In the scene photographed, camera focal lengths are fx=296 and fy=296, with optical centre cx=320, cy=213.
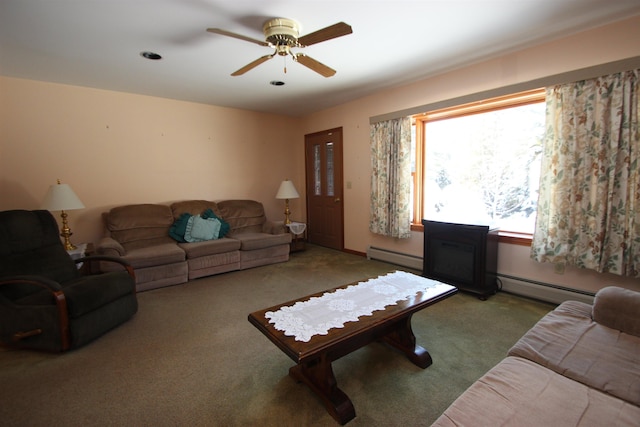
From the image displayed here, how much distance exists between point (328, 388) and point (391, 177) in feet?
9.71

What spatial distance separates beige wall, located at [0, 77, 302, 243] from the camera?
345 centimetres

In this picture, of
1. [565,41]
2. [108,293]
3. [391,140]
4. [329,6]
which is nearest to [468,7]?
[329,6]

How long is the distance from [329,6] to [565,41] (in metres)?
2.16

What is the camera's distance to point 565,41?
8.59 ft

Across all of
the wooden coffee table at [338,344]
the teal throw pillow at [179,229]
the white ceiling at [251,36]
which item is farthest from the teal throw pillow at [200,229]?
the wooden coffee table at [338,344]

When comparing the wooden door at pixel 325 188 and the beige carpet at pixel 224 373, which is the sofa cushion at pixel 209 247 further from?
the wooden door at pixel 325 188

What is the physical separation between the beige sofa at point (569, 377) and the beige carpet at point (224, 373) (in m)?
0.55

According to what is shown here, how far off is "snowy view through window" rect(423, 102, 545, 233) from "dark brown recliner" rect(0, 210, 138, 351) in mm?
3417

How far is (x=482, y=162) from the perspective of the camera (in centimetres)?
348

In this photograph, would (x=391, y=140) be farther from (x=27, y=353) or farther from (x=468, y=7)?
(x=27, y=353)

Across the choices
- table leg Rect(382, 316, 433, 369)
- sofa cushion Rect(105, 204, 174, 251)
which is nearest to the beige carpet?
table leg Rect(382, 316, 433, 369)

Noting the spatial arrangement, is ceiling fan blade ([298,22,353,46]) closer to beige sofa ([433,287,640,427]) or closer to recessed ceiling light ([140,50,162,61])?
recessed ceiling light ([140,50,162,61])

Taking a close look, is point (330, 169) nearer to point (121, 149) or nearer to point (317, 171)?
point (317, 171)

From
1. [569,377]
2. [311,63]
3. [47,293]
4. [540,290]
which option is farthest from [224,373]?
[540,290]
